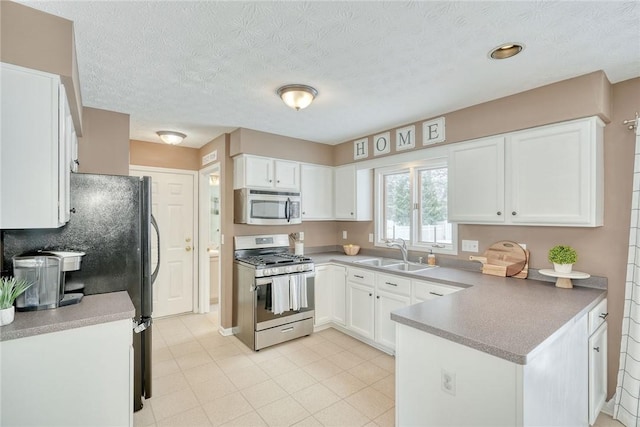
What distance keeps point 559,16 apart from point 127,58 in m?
2.48

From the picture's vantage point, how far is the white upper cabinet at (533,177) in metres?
2.09

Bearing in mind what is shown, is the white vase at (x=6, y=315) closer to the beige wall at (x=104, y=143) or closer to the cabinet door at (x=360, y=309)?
the beige wall at (x=104, y=143)

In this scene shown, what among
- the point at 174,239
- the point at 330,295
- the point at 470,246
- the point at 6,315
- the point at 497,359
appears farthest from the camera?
the point at 174,239

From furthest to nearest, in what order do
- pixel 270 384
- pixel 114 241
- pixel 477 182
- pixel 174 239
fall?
1. pixel 174 239
2. pixel 477 182
3. pixel 270 384
4. pixel 114 241

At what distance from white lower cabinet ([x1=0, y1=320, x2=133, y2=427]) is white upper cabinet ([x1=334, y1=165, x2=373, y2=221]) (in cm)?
284

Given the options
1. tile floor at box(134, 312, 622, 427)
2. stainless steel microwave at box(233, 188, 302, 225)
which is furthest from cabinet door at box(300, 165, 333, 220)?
tile floor at box(134, 312, 622, 427)

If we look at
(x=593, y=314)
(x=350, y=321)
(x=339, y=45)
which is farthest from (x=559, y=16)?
(x=350, y=321)

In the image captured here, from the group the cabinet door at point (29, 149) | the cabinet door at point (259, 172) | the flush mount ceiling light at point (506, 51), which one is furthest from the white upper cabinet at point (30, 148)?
the flush mount ceiling light at point (506, 51)

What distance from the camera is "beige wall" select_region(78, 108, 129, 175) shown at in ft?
9.07

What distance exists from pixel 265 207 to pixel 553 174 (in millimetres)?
2708

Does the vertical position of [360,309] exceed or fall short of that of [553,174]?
it falls short

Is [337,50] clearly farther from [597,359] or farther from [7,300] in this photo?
[597,359]

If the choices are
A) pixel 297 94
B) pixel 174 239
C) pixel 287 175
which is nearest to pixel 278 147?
pixel 287 175

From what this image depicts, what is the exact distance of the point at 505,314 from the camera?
1651mm
